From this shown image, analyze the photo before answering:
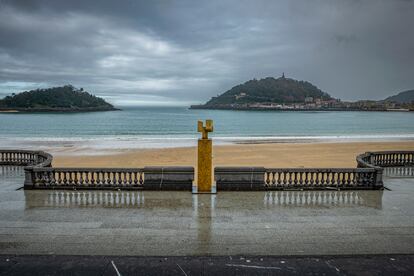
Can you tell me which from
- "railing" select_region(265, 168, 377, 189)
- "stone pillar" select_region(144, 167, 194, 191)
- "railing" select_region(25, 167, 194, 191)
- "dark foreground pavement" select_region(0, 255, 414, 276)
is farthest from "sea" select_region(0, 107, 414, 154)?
"dark foreground pavement" select_region(0, 255, 414, 276)

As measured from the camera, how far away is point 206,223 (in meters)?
7.18

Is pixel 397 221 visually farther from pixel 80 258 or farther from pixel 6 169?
pixel 6 169

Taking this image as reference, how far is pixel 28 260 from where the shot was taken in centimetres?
515

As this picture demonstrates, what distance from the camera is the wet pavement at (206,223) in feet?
19.2

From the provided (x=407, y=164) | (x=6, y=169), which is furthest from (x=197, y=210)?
(x=407, y=164)

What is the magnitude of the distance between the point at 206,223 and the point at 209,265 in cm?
212

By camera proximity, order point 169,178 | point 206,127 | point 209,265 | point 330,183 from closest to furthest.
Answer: point 209,265 → point 206,127 → point 169,178 → point 330,183

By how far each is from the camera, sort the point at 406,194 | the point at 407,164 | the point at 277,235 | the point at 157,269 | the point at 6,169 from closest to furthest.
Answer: the point at 157,269 → the point at 277,235 → the point at 406,194 → the point at 6,169 → the point at 407,164

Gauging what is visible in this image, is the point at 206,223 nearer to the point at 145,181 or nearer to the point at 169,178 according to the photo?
the point at 169,178

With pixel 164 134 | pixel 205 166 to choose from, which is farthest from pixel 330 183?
pixel 164 134

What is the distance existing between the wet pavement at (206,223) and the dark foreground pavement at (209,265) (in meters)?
0.34

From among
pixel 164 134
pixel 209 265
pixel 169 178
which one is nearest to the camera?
pixel 209 265

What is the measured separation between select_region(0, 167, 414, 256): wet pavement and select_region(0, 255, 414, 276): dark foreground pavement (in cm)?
34

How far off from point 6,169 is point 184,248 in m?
12.0
